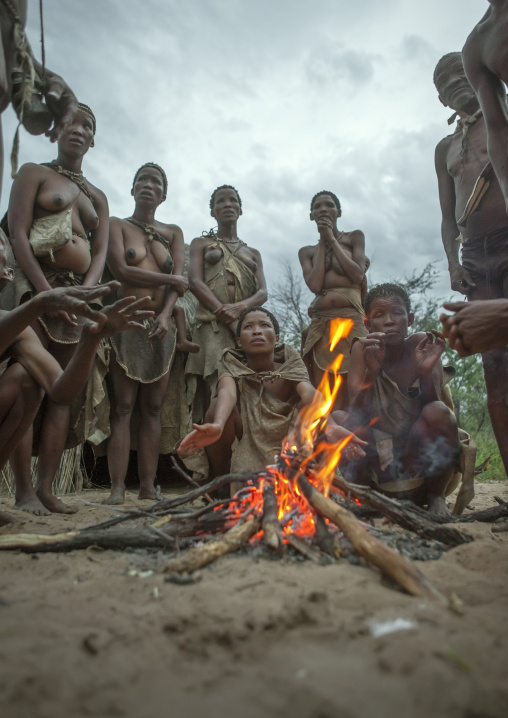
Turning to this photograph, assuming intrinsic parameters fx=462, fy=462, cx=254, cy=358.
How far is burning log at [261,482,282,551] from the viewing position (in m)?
1.76

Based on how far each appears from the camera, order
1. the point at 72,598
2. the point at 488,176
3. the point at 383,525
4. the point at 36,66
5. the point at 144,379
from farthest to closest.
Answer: the point at 144,379
the point at 488,176
the point at 383,525
the point at 36,66
the point at 72,598

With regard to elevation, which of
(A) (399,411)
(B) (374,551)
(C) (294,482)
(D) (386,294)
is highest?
(D) (386,294)

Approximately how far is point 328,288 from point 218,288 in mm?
1191

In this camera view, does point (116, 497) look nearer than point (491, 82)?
No

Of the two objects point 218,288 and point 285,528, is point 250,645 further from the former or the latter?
point 218,288

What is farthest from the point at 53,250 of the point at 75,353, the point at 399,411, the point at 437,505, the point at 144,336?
the point at 437,505

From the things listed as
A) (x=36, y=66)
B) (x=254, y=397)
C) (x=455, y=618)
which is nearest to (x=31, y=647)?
(x=455, y=618)

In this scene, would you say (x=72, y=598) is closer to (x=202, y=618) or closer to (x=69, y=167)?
(x=202, y=618)

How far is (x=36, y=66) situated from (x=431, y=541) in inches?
114

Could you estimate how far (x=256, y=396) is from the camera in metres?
3.72

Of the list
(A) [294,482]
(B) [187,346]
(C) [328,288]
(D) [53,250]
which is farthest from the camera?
(C) [328,288]

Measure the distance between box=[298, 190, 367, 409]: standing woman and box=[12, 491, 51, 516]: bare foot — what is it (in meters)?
2.85

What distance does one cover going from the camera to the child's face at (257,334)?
12.1ft

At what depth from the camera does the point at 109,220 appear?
4.32 meters
